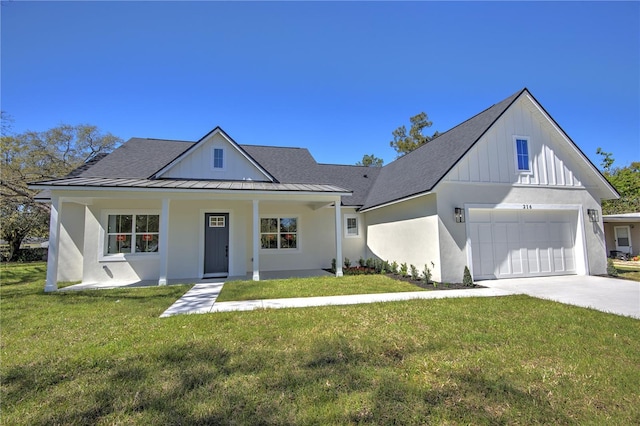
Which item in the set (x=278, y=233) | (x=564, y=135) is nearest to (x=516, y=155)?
(x=564, y=135)

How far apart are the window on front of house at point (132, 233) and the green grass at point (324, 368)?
543 centimetres

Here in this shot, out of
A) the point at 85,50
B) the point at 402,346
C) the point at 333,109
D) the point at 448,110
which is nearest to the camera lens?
the point at 402,346

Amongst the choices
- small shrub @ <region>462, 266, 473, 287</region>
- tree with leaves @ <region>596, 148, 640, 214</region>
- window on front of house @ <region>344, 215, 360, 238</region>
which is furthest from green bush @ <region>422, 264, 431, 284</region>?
tree with leaves @ <region>596, 148, 640, 214</region>

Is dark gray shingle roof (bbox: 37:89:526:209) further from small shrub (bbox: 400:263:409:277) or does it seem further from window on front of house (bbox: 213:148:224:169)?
small shrub (bbox: 400:263:409:277)

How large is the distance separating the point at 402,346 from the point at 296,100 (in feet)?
44.6

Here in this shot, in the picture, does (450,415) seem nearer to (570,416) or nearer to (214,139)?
(570,416)

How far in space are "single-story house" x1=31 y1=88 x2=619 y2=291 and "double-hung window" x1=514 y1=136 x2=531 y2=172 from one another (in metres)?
0.04

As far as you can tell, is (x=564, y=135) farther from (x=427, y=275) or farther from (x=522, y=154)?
(x=427, y=275)

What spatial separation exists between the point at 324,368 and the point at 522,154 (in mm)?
11653

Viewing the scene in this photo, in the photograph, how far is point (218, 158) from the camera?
12.3m

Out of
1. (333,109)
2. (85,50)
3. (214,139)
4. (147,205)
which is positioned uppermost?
(333,109)

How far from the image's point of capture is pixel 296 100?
15.0 metres

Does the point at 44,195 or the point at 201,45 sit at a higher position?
the point at 201,45

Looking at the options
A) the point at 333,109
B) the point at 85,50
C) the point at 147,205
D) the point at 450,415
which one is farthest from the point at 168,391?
the point at 333,109
